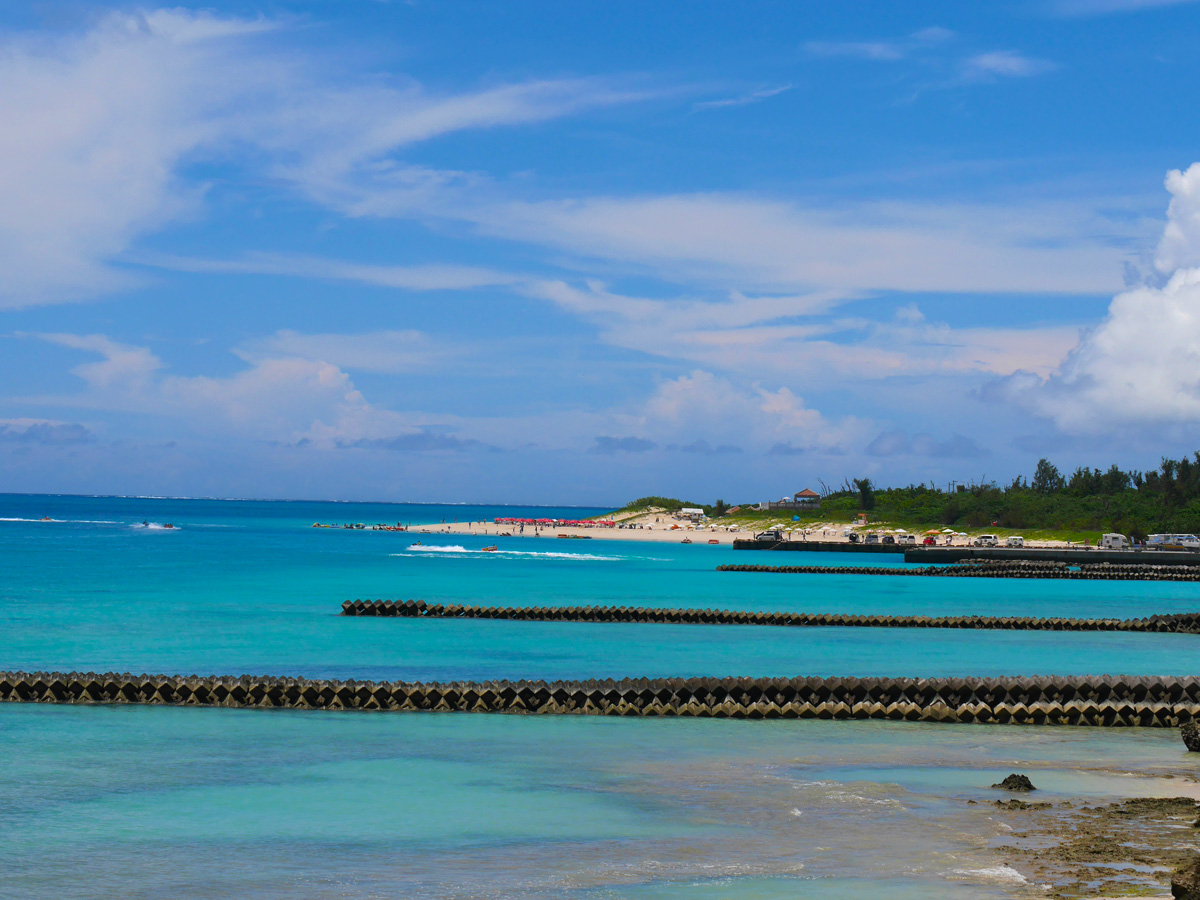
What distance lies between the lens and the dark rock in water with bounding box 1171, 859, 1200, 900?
9125 mm

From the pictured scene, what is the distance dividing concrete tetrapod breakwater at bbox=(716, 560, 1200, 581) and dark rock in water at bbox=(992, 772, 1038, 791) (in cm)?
6343

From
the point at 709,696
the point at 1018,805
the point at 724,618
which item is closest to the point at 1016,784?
the point at 1018,805

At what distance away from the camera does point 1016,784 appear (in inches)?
603

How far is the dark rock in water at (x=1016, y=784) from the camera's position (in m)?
15.3

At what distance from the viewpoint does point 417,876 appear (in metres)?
11.6

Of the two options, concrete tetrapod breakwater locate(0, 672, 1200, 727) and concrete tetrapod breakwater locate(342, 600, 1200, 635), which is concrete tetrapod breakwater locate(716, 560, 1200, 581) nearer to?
concrete tetrapod breakwater locate(342, 600, 1200, 635)

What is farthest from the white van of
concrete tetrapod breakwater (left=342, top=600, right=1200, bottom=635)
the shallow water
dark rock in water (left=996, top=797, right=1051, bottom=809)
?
dark rock in water (left=996, top=797, right=1051, bottom=809)

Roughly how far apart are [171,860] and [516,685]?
10.5 metres

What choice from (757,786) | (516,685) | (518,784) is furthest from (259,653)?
(757,786)

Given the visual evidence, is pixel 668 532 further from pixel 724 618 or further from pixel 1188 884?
pixel 1188 884

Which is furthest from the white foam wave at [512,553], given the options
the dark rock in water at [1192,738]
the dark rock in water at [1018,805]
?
the dark rock in water at [1018,805]

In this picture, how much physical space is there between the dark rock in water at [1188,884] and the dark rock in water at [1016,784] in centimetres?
607

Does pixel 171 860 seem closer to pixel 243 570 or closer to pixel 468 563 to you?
pixel 243 570

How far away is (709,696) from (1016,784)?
7522 millimetres
